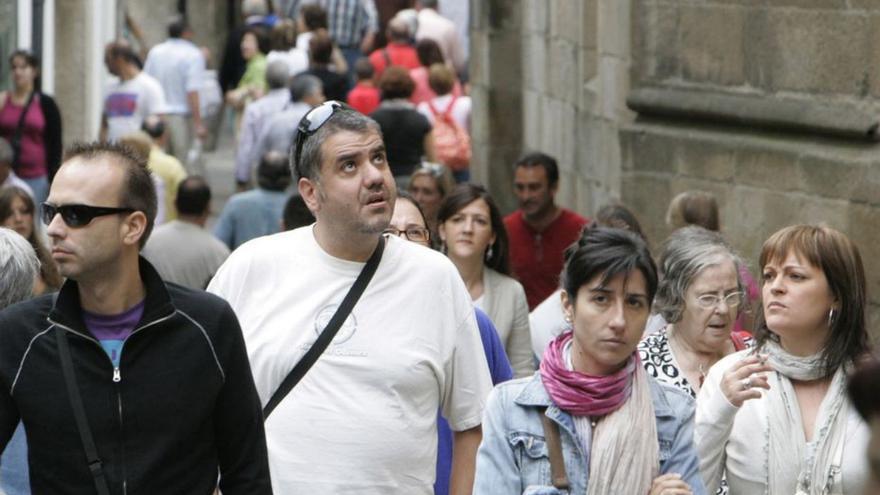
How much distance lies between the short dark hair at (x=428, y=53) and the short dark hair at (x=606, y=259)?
14.2 meters

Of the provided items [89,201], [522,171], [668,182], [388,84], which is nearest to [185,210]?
[522,171]

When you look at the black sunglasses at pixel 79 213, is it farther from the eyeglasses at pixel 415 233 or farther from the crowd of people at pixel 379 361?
the eyeglasses at pixel 415 233

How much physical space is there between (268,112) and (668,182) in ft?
23.1

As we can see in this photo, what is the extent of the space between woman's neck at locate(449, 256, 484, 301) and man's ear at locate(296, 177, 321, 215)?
3096 mm

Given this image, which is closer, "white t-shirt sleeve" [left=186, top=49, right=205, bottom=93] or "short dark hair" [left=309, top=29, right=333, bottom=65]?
"short dark hair" [left=309, top=29, right=333, bottom=65]

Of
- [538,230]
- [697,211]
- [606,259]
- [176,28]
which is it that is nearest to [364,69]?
[176,28]

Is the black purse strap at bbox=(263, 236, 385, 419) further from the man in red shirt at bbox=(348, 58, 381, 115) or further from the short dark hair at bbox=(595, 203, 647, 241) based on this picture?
the man in red shirt at bbox=(348, 58, 381, 115)

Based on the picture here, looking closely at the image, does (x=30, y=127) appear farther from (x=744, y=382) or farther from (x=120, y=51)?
(x=744, y=382)

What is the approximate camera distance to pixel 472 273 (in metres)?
8.65

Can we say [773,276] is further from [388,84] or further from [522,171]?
[388,84]

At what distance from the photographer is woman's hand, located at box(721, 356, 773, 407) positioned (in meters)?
5.08

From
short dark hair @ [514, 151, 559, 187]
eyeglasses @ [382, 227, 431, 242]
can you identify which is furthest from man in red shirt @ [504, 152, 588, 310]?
eyeglasses @ [382, 227, 431, 242]

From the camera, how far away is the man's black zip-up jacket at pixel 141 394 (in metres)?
4.43

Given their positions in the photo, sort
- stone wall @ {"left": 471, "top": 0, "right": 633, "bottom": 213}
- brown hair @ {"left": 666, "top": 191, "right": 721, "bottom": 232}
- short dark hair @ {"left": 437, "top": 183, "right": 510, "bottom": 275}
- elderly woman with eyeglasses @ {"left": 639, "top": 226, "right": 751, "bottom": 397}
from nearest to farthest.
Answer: elderly woman with eyeglasses @ {"left": 639, "top": 226, "right": 751, "bottom": 397}
short dark hair @ {"left": 437, "top": 183, "right": 510, "bottom": 275}
brown hair @ {"left": 666, "top": 191, "right": 721, "bottom": 232}
stone wall @ {"left": 471, "top": 0, "right": 633, "bottom": 213}
